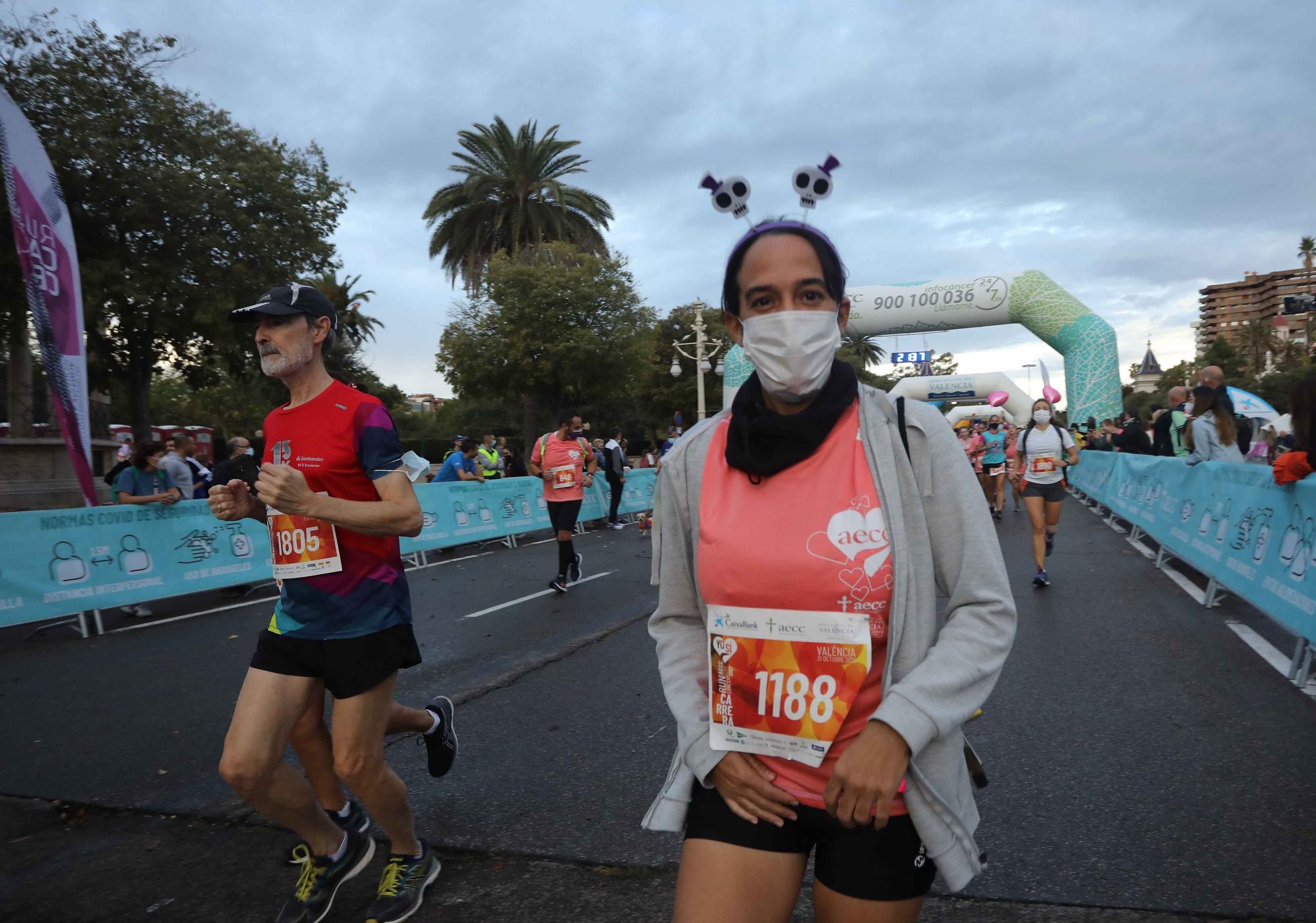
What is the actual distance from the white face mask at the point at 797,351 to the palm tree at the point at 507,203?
37.6 m

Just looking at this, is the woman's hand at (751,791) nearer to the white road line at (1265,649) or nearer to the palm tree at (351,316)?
the white road line at (1265,649)

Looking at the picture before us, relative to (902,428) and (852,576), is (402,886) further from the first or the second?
(902,428)

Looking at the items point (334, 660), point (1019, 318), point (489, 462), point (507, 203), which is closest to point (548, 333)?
point (507, 203)

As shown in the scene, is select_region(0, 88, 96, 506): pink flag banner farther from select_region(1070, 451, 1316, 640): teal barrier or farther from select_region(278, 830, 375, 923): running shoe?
select_region(1070, 451, 1316, 640): teal barrier

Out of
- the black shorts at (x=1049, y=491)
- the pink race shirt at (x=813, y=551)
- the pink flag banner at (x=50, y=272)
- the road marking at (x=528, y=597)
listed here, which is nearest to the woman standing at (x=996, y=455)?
the black shorts at (x=1049, y=491)

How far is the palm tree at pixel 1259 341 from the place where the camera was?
266 ft

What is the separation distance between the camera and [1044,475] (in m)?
9.37

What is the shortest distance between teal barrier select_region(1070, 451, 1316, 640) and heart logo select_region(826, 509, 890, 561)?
5140 mm

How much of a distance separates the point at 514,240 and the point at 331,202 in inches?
646

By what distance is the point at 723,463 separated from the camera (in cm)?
177

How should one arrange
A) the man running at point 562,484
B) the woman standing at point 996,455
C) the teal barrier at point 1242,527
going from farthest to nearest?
1. the woman standing at point 996,455
2. the man running at point 562,484
3. the teal barrier at point 1242,527

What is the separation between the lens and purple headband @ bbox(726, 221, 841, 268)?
1.77 m

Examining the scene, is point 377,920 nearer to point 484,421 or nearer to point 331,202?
point 331,202

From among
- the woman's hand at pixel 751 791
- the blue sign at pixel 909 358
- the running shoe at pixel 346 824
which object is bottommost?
the running shoe at pixel 346 824
